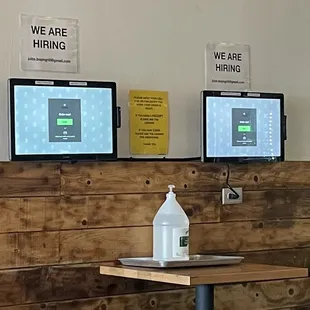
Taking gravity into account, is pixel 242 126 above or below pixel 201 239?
above

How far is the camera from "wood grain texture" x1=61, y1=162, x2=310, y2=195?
2.69 meters

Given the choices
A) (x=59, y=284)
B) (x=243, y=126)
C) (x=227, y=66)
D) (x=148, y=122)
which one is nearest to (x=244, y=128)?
(x=243, y=126)

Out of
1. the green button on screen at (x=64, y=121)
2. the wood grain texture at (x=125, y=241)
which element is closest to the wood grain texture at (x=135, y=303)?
the wood grain texture at (x=125, y=241)

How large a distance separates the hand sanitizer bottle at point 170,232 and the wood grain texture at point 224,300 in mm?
Answer: 201

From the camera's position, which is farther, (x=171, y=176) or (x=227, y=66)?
(x=227, y=66)

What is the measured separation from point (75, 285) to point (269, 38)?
1.25 m

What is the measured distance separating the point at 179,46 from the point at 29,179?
30.5 inches

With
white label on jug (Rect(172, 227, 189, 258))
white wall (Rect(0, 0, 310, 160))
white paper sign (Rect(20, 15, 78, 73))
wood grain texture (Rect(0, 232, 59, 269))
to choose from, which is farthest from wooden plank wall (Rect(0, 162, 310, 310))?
white paper sign (Rect(20, 15, 78, 73))

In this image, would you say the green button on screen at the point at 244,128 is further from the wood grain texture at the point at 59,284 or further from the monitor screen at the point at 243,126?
the wood grain texture at the point at 59,284

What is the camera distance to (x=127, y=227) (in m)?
2.76

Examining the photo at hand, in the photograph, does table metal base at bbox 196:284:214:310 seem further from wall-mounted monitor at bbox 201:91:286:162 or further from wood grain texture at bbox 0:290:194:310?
wall-mounted monitor at bbox 201:91:286:162

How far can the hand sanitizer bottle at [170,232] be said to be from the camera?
2574mm

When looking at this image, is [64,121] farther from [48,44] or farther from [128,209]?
[128,209]

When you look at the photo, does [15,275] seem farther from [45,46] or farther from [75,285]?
[45,46]
